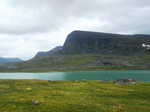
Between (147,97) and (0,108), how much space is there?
28.7 meters

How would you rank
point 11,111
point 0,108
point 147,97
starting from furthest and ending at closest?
point 147,97 < point 0,108 < point 11,111

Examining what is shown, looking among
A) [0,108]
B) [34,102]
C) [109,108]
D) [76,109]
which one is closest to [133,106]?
[109,108]

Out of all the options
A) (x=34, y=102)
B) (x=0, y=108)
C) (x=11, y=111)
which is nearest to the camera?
(x=11, y=111)

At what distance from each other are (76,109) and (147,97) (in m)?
18.3

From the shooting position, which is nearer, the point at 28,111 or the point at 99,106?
the point at 28,111

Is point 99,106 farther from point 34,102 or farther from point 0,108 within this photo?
point 0,108

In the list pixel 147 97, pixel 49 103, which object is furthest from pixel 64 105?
pixel 147 97

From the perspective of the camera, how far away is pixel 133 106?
31625 mm

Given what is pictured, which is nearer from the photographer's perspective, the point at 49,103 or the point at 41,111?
the point at 41,111

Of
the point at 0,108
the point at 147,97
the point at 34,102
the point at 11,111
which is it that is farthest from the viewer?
the point at 147,97

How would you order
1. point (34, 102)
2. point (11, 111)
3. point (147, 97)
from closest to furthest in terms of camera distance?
point (11, 111), point (34, 102), point (147, 97)

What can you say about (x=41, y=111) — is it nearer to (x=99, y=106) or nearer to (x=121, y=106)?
(x=99, y=106)

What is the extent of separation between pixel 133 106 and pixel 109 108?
450cm

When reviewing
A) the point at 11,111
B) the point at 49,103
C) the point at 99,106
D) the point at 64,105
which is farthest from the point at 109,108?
the point at 11,111
